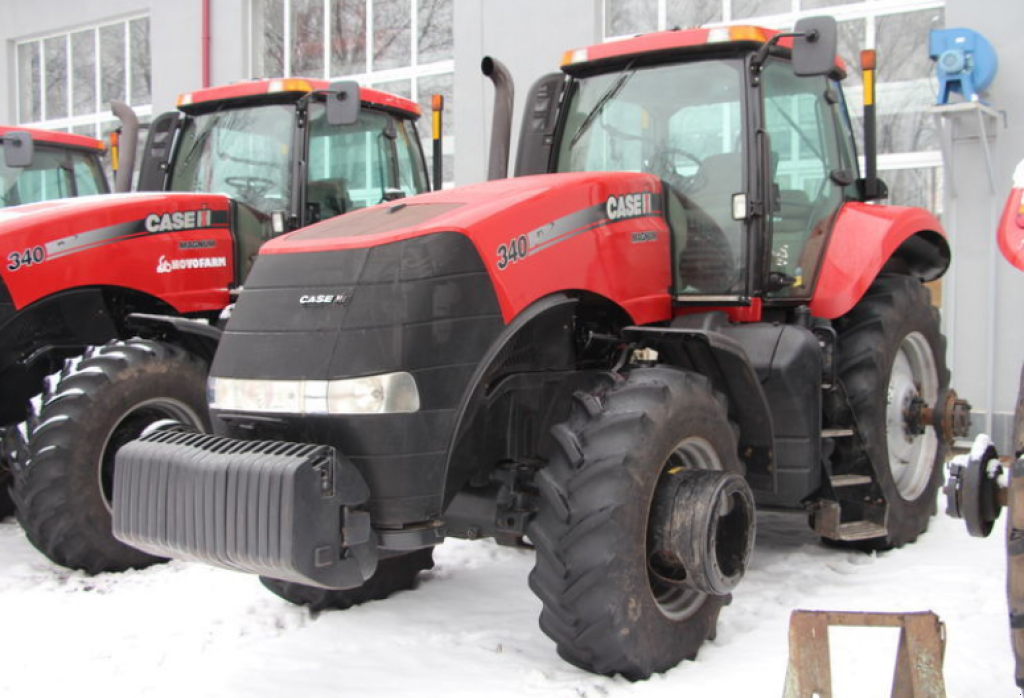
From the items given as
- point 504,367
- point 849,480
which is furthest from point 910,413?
point 504,367

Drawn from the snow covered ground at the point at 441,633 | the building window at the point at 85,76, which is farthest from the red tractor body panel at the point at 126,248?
the building window at the point at 85,76

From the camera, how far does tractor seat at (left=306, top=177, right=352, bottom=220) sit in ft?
22.4

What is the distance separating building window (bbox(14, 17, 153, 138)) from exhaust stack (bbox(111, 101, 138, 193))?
675 centimetres

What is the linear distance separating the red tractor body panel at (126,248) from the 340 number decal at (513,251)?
9.81 ft

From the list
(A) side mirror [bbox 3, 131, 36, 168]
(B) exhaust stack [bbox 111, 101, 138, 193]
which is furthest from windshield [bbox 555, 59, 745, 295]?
(A) side mirror [bbox 3, 131, 36, 168]

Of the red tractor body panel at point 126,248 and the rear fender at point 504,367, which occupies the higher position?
the red tractor body panel at point 126,248

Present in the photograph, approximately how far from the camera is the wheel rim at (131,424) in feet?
18.5

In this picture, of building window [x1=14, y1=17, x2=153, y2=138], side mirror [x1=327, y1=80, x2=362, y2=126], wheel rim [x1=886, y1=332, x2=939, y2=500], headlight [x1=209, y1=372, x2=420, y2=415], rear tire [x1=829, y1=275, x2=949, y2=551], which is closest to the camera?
headlight [x1=209, y1=372, x2=420, y2=415]

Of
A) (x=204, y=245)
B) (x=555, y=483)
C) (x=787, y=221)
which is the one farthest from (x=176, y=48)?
(x=555, y=483)

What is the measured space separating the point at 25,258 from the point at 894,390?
449 centimetres

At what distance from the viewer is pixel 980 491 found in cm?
317

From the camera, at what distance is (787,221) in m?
5.27

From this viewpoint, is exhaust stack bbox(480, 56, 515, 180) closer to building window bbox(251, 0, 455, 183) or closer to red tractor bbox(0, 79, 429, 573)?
red tractor bbox(0, 79, 429, 573)

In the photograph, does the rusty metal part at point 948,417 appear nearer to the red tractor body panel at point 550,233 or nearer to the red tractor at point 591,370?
the red tractor at point 591,370
